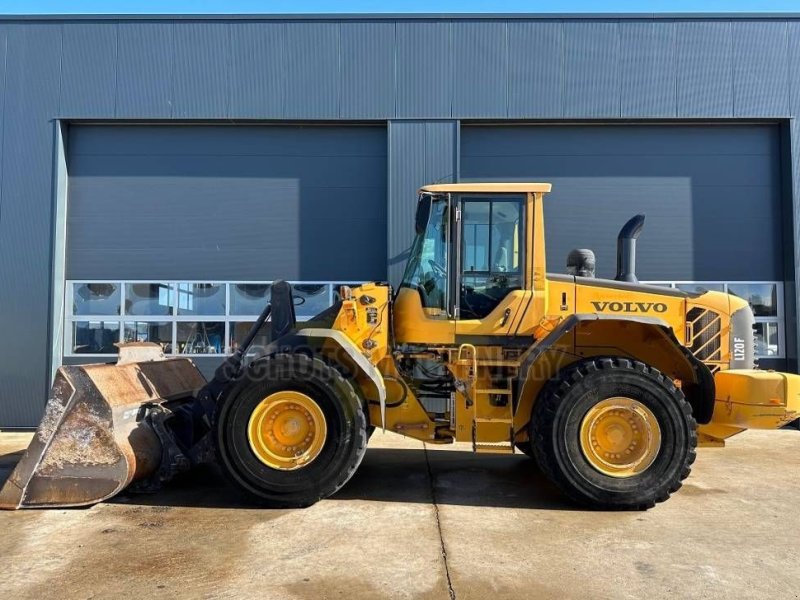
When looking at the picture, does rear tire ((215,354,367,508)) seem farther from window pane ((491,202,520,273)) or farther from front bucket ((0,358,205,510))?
window pane ((491,202,520,273))

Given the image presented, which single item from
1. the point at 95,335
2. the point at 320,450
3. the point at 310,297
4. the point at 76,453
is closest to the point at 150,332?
the point at 95,335

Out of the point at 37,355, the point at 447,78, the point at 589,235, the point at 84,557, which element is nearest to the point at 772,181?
the point at 589,235

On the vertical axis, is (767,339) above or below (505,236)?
below

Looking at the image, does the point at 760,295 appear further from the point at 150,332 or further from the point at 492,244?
the point at 150,332

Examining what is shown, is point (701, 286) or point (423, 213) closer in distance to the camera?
point (423, 213)

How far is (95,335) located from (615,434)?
831 cm

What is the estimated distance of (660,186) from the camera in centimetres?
962

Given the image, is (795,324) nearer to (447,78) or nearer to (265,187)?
(447,78)

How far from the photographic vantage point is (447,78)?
9430mm


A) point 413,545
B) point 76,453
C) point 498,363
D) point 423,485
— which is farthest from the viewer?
point 423,485

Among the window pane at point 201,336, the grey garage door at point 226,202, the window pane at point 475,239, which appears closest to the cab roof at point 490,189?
the window pane at point 475,239

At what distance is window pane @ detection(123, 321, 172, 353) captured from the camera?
30.8 feet

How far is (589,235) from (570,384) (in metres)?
5.29

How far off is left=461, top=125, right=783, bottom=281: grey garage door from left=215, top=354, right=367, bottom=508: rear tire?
578 cm
